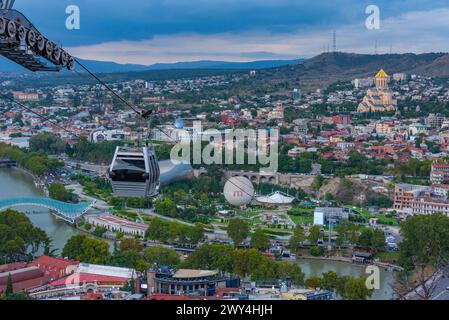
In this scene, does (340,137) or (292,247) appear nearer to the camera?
(292,247)

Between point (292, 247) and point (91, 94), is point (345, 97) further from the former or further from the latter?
point (292, 247)

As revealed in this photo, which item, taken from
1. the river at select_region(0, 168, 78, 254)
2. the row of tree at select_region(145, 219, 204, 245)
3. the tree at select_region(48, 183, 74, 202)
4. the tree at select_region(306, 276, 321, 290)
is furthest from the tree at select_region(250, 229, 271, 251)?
the tree at select_region(48, 183, 74, 202)

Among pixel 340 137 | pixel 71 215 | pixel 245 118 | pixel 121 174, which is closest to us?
pixel 121 174

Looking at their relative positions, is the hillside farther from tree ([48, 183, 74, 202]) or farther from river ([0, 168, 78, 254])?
tree ([48, 183, 74, 202])

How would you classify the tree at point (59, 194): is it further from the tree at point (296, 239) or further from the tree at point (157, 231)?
the tree at point (296, 239)

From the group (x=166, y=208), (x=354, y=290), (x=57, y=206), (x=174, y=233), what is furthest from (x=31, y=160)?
(x=354, y=290)

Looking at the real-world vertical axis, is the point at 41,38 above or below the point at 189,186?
above

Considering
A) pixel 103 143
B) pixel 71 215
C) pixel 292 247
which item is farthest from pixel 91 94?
pixel 292 247
